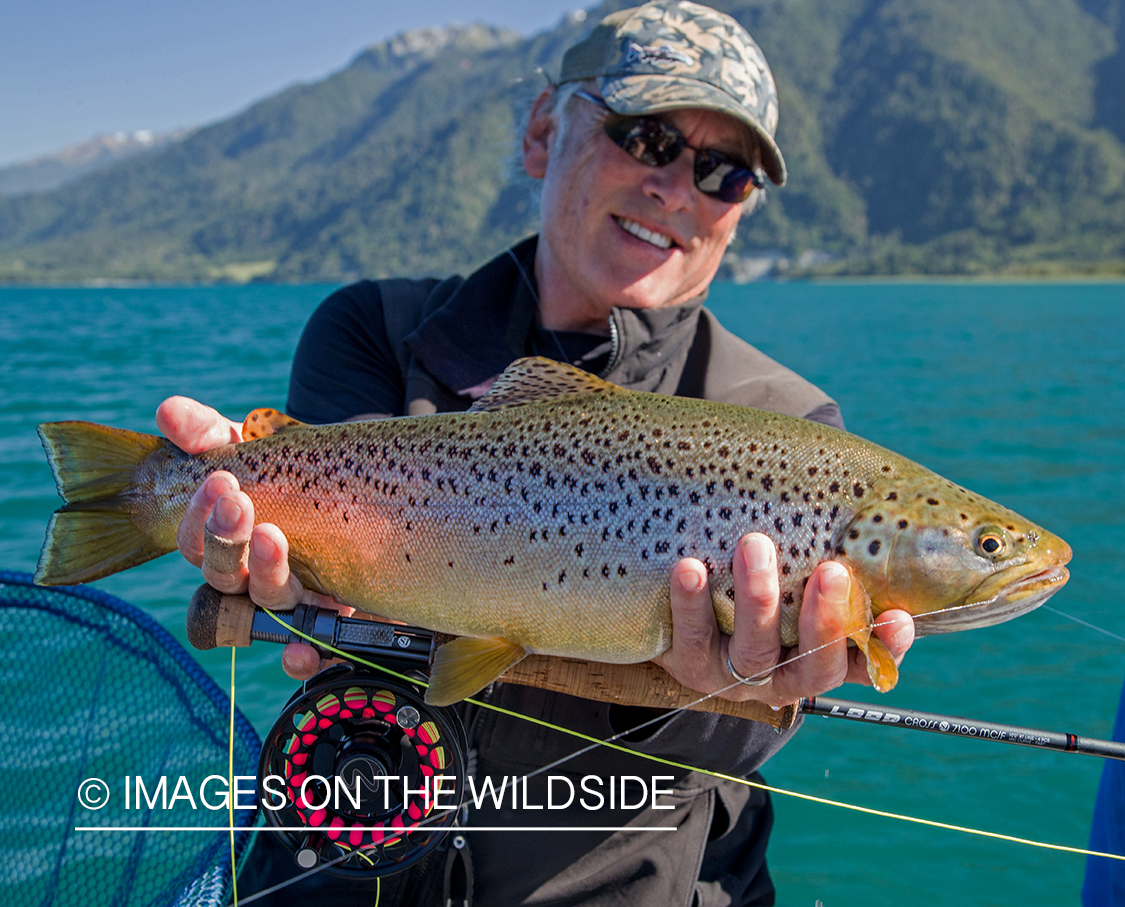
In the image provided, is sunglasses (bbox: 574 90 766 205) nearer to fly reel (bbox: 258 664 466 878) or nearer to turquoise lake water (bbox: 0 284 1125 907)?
fly reel (bbox: 258 664 466 878)

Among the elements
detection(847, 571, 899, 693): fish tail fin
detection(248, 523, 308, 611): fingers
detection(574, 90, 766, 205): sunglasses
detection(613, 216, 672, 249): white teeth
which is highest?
detection(574, 90, 766, 205): sunglasses

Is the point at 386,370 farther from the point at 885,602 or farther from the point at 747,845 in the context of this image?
the point at 747,845

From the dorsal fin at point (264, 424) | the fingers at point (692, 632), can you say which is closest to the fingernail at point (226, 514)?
the dorsal fin at point (264, 424)

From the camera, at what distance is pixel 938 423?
19828 millimetres

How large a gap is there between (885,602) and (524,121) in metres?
3.09

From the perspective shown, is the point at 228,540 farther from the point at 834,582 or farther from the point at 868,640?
the point at 868,640

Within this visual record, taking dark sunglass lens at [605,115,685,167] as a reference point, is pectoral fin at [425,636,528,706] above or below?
below

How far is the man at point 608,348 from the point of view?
293cm

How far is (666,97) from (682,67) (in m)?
0.18

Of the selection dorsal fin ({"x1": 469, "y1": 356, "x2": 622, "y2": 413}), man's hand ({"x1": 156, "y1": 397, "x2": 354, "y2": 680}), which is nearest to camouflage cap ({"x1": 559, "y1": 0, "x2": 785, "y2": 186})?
dorsal fin ({"x1": 469, "y1": 356, "x2": 622, "y2": 413})

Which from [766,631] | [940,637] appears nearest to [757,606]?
[766,631]

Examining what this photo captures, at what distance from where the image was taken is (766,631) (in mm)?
2508

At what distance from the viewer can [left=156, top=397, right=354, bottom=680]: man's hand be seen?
2693 millimetres

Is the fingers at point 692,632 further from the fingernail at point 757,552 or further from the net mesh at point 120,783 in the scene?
the net mesh at point 120,783
